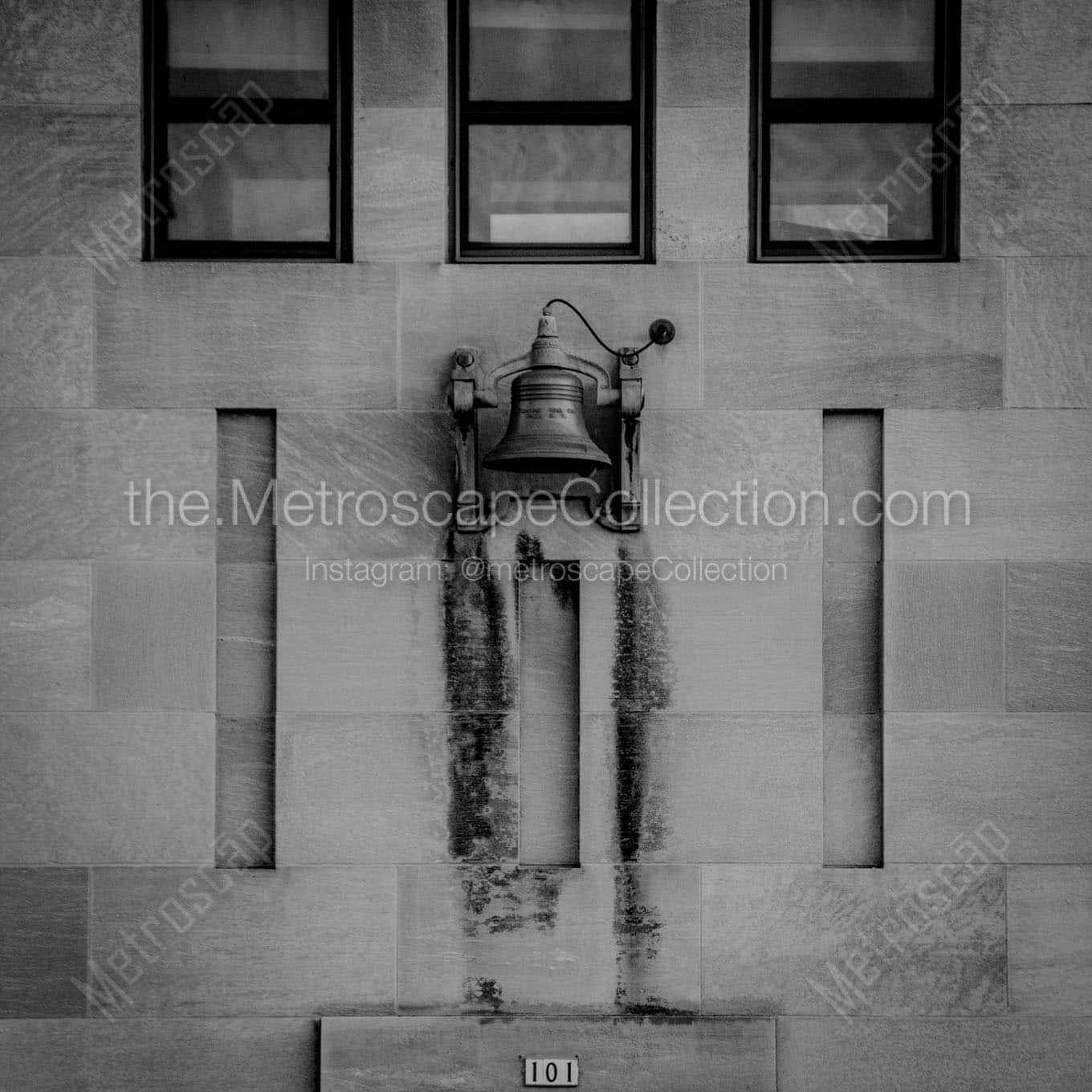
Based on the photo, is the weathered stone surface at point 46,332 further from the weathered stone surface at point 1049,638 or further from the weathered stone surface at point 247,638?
the weathered stone surface at point 1049,638

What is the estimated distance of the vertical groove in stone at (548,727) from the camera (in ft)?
20.6

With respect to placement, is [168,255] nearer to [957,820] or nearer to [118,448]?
[118,448]

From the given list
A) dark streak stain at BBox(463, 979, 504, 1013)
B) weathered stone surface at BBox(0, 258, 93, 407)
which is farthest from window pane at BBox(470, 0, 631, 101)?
dark streak stain at BBox(463, 979, 504, 1013)

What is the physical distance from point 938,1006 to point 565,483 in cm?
383

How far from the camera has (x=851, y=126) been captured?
21.5ft

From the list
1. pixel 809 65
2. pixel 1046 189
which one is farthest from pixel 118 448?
pixel 1046 189

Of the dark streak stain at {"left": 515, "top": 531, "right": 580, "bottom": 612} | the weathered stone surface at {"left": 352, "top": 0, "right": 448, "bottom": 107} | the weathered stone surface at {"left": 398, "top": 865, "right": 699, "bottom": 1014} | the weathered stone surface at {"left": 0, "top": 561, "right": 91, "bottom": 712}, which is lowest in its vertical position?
the weathered stone surface at {"left": 398, "top": 865, "right": 699, "bottom": 1014}

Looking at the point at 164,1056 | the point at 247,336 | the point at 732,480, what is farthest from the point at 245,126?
the point at 164,1056

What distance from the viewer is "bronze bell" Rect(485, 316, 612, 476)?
566 cm

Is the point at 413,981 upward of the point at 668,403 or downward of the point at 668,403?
downward

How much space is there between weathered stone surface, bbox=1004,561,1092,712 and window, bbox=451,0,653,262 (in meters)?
3.25

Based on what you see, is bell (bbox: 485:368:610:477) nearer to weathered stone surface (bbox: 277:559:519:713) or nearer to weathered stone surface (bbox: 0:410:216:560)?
weathered stone surface (bbox: 277:559:519:713)

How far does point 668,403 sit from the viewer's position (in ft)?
20.6

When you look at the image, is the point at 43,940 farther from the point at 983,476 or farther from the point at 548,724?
the point at 983,476
